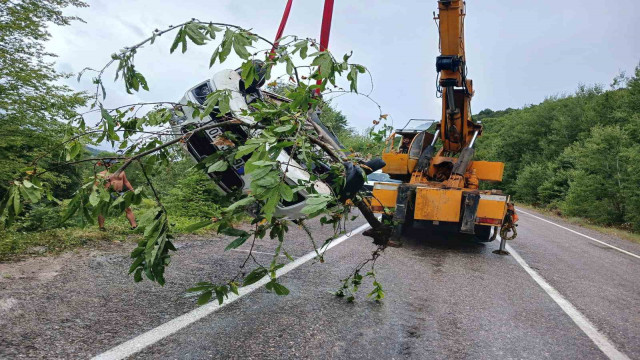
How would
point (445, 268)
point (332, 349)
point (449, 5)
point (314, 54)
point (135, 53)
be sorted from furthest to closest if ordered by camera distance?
1. point (449, 5)
2. point (445, 268)
3. point (332, 349)
4. point (135, 53)
5. point (314, 54)

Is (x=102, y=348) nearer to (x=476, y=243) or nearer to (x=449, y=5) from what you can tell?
(x=449, y=5)

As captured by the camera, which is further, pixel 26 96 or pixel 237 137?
pixel 26 96

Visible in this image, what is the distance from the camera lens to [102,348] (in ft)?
8.55

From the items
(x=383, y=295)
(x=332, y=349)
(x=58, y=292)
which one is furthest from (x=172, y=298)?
(x=383, y=295)

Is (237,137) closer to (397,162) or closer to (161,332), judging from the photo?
(161,332)

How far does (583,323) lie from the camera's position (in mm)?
4109

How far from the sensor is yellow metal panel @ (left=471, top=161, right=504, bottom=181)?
9172 mm

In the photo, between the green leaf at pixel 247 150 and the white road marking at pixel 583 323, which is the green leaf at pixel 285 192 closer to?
the green leaf at pixel 247 150

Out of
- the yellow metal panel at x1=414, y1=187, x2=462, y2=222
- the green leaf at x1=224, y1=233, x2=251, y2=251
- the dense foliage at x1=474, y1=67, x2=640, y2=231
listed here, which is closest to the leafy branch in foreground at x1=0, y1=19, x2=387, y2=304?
the green leaf at x1=224, y1=233, x2=251, y2=251

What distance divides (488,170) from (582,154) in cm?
2082

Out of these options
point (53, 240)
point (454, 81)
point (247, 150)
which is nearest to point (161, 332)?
point (247, 150)

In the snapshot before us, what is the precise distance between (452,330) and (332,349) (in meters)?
1.21

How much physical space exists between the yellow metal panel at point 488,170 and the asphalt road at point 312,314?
335 cm

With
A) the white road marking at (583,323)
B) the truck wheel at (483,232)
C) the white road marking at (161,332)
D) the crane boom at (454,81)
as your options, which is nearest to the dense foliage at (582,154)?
the crane boom at (454,81)
